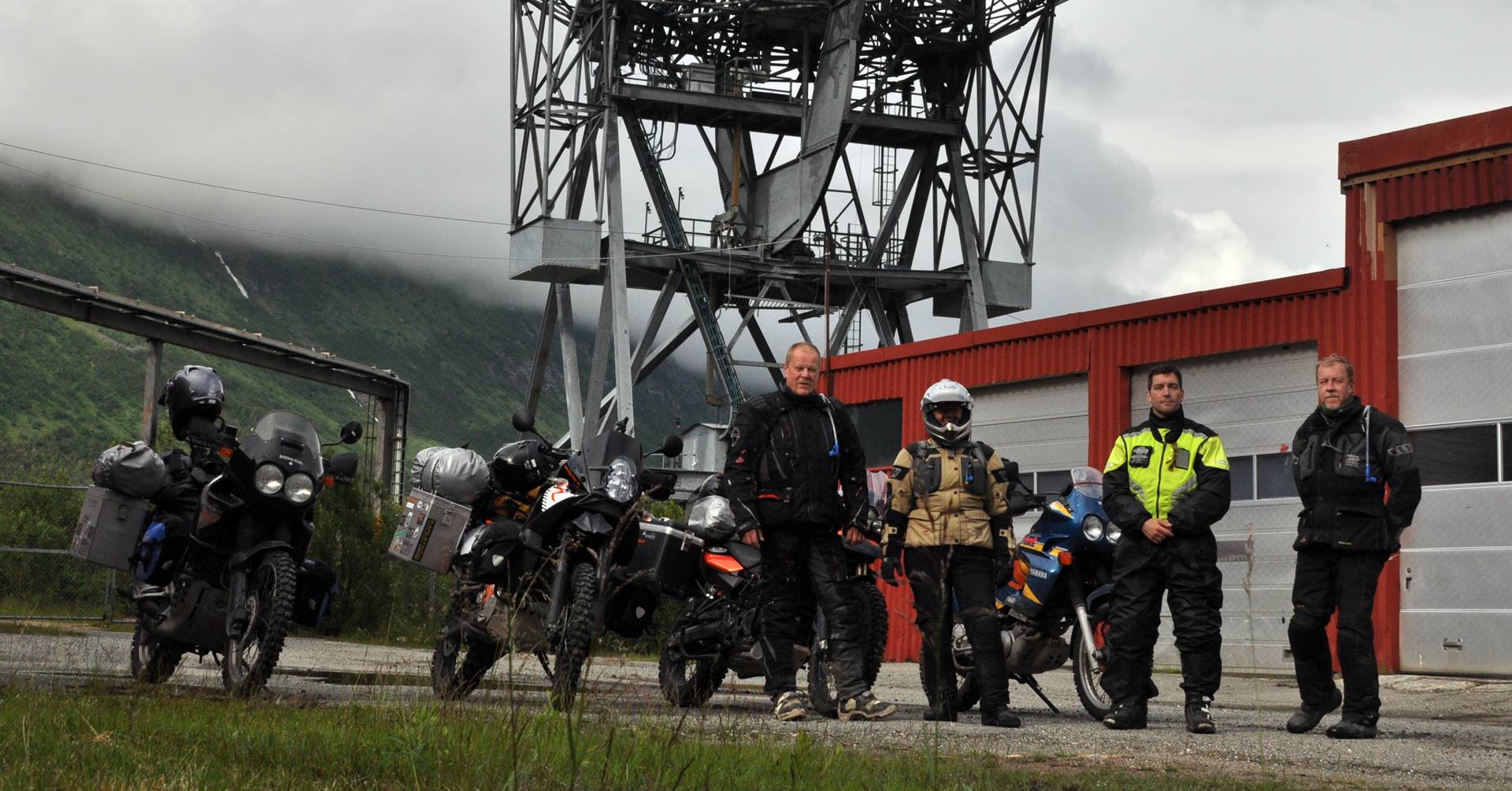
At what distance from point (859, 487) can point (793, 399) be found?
22.2 inches

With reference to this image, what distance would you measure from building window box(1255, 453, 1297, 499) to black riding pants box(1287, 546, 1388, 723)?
8765 mm

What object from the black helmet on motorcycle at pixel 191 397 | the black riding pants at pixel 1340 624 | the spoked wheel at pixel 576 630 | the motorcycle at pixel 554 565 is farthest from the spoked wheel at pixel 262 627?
the black riding pants at pixel 1340 624

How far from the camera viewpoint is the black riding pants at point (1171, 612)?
8.81 metres

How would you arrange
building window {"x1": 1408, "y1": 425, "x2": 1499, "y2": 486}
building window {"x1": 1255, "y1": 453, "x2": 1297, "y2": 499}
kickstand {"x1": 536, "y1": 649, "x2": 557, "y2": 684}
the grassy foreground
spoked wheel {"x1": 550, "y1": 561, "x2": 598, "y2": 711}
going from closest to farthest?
the grassy foreground < kickstand {"x1": 536, "y1": 649, "x2": 557, "y2": 684} < spoked wheel {"x1": 550, "y1": 561, "x2": 598, "y2": 711} < building window {"x1": 1408, "y1": 425, "x2": 1499, "y2": 486} < building window {"x1": 1255, "y1": 453, "x2": 1297, "y2": 499}

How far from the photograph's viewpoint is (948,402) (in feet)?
30.3

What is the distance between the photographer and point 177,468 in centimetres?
970

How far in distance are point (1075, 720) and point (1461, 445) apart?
739 cm

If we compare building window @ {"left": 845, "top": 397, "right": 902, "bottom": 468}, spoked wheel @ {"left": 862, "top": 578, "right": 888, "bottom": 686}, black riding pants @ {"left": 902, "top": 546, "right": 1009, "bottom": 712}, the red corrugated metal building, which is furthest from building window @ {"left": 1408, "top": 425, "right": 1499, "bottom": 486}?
building window @ {"left": 845, "top": 397, "right": 902, "bottom": 468}

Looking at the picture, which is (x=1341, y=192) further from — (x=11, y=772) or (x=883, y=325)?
(x=883, y=325)

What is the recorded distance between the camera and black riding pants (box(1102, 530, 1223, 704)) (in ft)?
28.9

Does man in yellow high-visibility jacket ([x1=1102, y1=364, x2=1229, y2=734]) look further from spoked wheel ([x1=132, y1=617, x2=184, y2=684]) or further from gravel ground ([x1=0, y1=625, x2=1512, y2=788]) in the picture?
spoked wheel ([x1=132, y1=617, x2=184, y2=684])

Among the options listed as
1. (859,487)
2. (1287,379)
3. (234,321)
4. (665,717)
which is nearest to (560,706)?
(665,717)

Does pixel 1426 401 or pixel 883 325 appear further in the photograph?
pixel 883 325

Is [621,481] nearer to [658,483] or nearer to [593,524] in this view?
[593,524]
